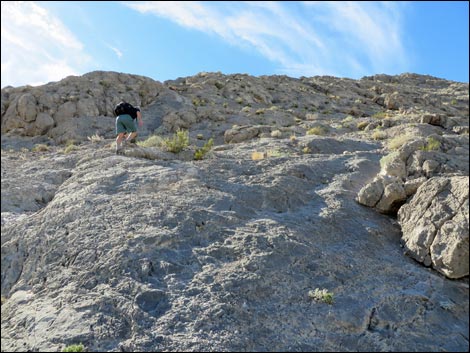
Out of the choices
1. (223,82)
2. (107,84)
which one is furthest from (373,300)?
(223,82)

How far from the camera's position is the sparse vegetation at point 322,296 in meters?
7.46

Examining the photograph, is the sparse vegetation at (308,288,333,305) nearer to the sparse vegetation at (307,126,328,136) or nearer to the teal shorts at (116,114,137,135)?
the teal shorts at (116,114,137,135)

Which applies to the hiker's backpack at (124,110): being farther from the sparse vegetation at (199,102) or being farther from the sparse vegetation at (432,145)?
the sparse vegetation at (199,102)

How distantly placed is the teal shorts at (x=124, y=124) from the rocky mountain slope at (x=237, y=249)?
0.94m

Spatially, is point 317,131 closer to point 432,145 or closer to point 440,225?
point 432,145

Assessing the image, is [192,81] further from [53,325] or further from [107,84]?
[53,325]

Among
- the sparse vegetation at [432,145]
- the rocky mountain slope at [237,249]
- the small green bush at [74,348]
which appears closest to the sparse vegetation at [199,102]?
the rocky mountain slope at [237,249]

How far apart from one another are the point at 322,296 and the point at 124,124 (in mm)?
10196

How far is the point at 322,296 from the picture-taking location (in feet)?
24.7

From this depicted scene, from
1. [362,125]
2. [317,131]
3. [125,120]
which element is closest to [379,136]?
[317,131]

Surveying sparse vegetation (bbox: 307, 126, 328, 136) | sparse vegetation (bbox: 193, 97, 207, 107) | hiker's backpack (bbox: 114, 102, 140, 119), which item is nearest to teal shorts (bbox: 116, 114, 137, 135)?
hiker's backpack (bbox: 114, 102, 140, 119)

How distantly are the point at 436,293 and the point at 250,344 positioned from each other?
3874 mm

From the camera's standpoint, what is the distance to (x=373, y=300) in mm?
7609

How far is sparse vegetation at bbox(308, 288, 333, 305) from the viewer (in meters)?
7.46
